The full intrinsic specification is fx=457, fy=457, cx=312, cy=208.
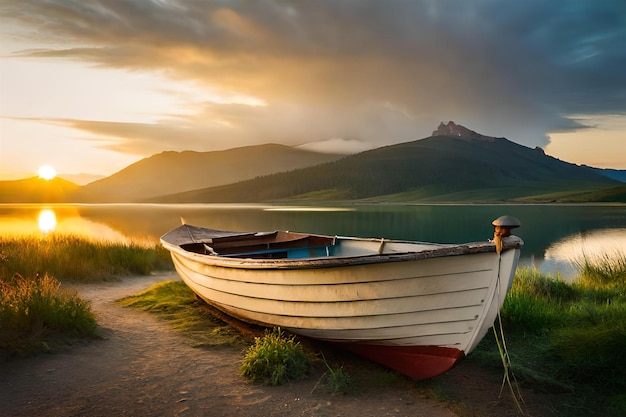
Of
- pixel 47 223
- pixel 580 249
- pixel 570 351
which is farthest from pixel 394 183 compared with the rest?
pixel 570 351

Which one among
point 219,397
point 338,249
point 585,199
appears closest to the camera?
point 219,397

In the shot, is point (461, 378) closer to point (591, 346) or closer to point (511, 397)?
point (511, 397)

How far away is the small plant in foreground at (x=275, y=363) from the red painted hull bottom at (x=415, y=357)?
0.82 metres

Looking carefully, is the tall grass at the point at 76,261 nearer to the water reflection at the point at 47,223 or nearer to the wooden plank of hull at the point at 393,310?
the wooden plank of hull at the point at 393,310

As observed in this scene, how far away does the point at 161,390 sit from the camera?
629cm

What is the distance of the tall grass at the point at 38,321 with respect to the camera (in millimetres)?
7305

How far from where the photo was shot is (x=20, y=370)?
671 centimetres

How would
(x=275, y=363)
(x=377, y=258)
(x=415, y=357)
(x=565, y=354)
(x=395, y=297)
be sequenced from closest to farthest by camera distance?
(x=377, y=258), (x=395, y=297), (x=415, y=357), (x=275, y=363), (x=565, y=354)

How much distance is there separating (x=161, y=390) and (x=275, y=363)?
1.62 m

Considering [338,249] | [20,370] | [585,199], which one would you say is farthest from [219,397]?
[585,199]

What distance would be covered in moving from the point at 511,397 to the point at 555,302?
6.02 metres

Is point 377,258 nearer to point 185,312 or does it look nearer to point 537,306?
point 537,306

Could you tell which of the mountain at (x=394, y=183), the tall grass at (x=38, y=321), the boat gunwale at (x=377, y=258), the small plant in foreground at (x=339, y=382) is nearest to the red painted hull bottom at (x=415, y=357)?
the small plant in foreground at (x=339, y=382)

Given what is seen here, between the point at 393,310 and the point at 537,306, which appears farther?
the point at 537,306
